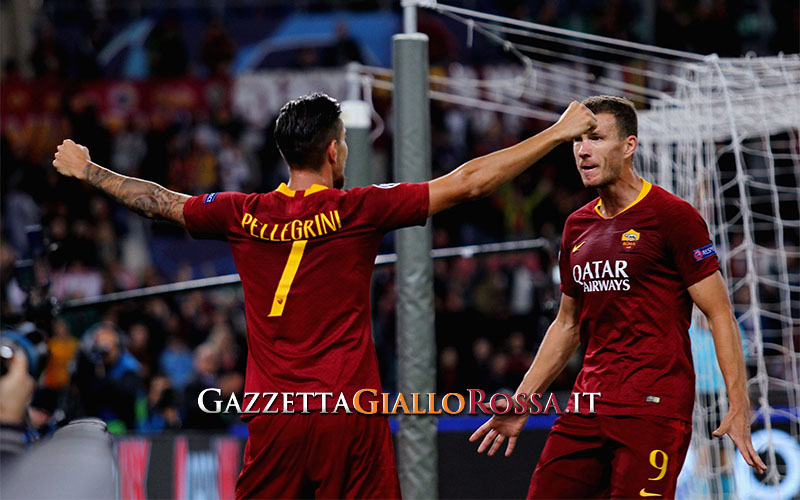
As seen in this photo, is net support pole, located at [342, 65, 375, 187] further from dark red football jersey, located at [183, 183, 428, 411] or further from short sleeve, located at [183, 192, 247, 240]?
dark red football jersey, located at [183, 183, 428, 411]

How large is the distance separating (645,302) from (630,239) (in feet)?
0.95

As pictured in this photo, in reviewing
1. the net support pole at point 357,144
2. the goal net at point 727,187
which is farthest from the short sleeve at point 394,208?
the goal net at point 727,187

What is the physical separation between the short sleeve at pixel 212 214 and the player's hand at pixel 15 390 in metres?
1.10

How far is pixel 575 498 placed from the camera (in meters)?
4.52

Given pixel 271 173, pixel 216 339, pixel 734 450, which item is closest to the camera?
pixel 734 450

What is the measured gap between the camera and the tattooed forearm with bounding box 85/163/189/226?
4.15m

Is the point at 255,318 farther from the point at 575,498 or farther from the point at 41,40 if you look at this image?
the point at 41,40

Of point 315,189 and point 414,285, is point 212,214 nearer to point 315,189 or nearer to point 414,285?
point 315,189

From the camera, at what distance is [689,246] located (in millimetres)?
4441

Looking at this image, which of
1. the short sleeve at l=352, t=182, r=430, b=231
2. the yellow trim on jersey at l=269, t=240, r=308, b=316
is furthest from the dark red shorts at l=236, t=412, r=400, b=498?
the short sleeve at l=352, t=182, r=430, b=231

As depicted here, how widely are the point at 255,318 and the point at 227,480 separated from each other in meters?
4.23

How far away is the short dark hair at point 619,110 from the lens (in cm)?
473

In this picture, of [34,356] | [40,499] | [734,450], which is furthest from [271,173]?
[40,499]

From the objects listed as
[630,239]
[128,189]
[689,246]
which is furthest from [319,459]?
[689,246]
